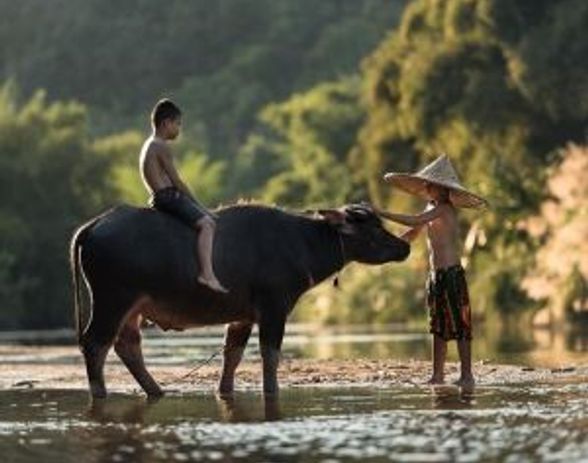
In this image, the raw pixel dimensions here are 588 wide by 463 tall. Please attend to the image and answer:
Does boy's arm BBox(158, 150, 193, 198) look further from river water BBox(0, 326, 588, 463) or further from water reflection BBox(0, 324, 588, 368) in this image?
water reflection BBox(0, 324, 588, 368)

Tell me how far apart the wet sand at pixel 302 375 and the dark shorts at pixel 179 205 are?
2.17 metres

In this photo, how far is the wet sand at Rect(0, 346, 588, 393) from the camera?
18.2 m

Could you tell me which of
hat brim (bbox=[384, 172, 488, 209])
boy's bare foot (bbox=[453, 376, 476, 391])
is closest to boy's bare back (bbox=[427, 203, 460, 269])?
hat brim (bbox=[384, 172, 488, 209])

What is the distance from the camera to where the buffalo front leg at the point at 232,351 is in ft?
55.6

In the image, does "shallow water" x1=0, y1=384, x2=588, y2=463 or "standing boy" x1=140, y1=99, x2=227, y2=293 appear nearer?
"shallow water" x1=0, y1=384, x2=588, y2=463

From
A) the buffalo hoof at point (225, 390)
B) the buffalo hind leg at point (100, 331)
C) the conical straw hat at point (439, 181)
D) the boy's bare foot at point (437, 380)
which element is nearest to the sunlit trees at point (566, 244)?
the conical straw hat at point (439, 181)

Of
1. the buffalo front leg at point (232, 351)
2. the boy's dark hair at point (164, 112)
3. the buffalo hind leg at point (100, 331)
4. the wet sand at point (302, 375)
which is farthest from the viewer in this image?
the wet sand at point (302, 375)

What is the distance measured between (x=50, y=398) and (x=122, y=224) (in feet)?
5.83

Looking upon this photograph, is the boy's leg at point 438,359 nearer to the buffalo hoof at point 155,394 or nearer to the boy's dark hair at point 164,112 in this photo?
the buffalo hoof at point 155,394

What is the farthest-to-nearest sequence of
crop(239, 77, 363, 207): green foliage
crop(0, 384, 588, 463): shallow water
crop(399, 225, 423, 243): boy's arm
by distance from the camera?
crop(239, 77, 363, 207): green foliage
crop(399, 225, 423, 243): boy's arm
crop(0, 384, 588, 463): shallow water

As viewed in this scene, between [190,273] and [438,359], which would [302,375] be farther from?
[190,273]

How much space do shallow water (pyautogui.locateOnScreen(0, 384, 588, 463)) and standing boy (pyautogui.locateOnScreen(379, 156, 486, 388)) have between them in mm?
885

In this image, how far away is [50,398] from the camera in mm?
16891

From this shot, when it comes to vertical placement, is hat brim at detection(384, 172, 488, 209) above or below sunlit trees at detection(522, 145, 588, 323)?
below
